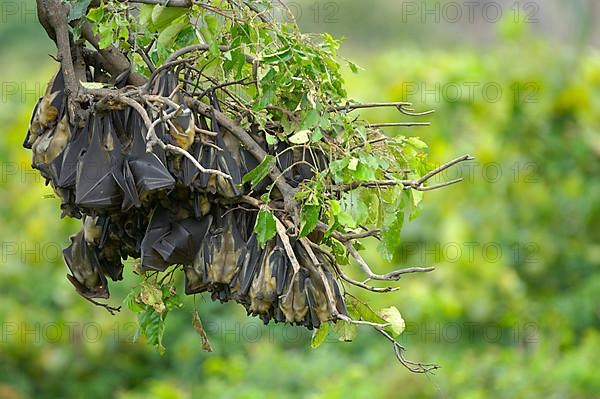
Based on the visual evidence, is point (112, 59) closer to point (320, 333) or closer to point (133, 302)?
point (133, 302)

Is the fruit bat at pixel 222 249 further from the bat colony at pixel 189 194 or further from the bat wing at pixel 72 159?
the bat wing at pixel 72 159

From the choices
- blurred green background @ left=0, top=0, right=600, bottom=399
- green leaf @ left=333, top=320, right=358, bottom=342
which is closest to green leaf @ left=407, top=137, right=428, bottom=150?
green leaf @ left=333, top=320, right=358, bottom=342

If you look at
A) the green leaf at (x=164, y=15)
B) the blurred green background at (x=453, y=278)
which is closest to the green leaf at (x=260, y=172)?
the green leaf at (x=164, y=15)

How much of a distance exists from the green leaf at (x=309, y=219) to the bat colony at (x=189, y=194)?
11 centimetres

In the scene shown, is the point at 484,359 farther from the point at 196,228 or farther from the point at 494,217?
the point at 196,228

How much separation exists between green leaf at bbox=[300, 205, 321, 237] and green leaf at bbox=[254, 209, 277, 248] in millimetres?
62

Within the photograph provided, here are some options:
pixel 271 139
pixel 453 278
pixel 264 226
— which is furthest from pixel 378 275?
pixel 453 278

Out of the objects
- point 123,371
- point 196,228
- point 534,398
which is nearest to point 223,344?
point 123,371

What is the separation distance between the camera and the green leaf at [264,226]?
1.79 m

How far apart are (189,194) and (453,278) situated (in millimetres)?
5276

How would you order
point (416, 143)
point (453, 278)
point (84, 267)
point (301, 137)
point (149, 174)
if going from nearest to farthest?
point (149, 174), point (301, 137), point (416, 143), point (84, 267), point (453, 278)

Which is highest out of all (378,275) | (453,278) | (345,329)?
(378,275)

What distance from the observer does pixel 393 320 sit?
1992 millimetres

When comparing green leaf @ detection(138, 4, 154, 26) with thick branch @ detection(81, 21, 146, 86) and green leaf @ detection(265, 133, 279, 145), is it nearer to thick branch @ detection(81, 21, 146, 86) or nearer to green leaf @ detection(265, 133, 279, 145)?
thick branch @ detection(81, 21, 146, 86)
